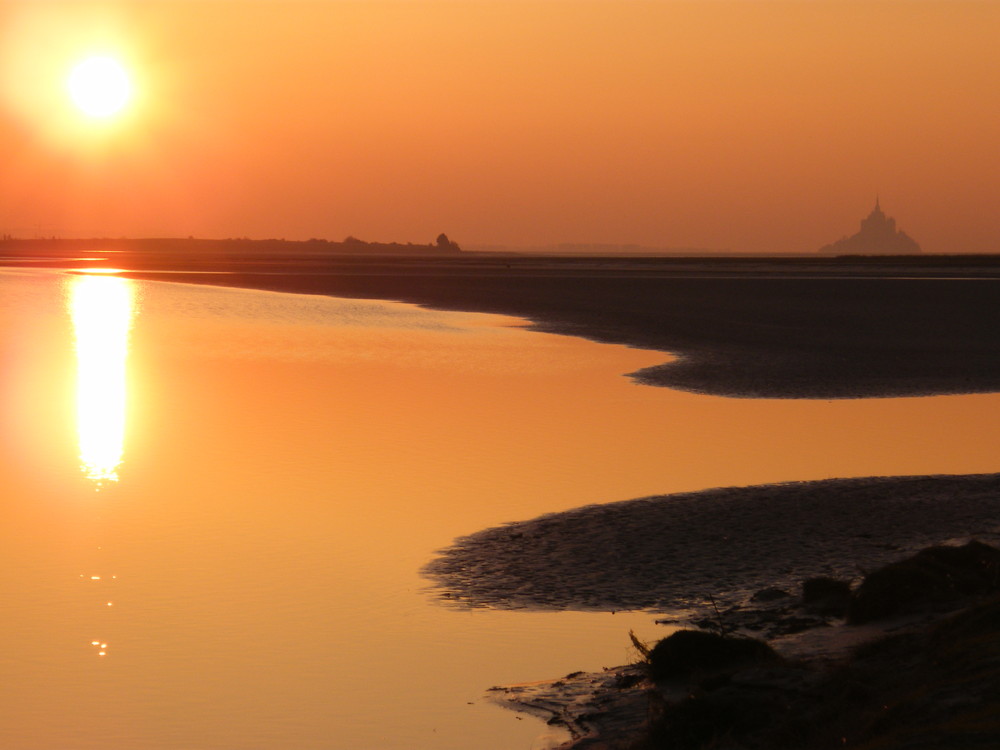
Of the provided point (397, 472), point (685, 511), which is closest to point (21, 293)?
point (397, 472)

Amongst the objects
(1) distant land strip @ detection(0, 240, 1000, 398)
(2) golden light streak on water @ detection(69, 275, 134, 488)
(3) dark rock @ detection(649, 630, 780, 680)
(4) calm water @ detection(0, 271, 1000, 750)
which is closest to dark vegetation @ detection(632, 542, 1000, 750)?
(3) dark rock @ detection(649, 630, 780, 680)

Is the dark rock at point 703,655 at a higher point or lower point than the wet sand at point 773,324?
lower

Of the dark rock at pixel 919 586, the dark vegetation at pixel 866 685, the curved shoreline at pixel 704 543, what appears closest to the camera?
the dark vegetation at pixel 866 685

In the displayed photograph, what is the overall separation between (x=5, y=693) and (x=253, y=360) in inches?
981

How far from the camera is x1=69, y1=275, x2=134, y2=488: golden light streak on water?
1967 centimetres

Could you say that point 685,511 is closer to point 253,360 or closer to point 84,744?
point 84,744

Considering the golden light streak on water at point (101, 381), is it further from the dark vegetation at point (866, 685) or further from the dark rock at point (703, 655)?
the dark vegetation at point (866, 685)

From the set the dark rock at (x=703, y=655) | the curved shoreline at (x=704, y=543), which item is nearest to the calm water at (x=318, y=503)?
the curved shoreline at (x=704, y=543)

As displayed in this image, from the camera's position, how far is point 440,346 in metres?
38.8

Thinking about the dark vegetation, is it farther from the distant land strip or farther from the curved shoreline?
the distant land strip

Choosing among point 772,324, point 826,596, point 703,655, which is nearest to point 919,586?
point 826,596

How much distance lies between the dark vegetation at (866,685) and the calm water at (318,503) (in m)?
1.12

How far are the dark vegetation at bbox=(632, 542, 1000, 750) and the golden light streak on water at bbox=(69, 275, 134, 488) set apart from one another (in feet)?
35.9

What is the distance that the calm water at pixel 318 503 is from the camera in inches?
372
